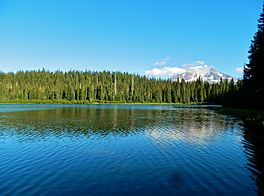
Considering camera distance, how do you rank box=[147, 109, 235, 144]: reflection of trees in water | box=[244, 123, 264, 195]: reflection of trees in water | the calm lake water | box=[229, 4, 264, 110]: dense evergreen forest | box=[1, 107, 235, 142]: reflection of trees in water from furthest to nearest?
1. box=[229, 4, 264, 110]: dense evergreen forest
2. box=[1, 107, 235, 142]: reflection of trees in water
3. box=[147, 109, 235, 144]: reflection of trees in water
4. box=[244, 123, 264, 195]: reflection of trees in water
5. the calm lake water

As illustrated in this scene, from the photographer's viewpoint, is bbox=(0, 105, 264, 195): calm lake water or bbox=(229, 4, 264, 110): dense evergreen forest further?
bbox=(229, 4, 264, 110): dense evergreen forest

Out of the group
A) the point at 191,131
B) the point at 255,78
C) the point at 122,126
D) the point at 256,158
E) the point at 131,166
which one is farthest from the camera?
the point at 255,78

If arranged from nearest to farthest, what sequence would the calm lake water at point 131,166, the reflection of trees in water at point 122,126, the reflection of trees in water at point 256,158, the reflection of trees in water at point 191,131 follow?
the calm lake water at point 131,166 → the reflection of trees in water at point 256,158 → the reflection of trees in water at point 191,131 → the reflection of trees in water at point 122,126

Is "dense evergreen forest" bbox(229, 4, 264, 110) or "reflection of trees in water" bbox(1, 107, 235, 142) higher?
"dense evergreen forest" bbox(229, 4, 264, 110)

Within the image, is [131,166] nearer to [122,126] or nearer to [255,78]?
[122,126]

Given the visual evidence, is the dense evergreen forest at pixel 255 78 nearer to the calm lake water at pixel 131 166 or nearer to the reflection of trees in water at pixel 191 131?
the reflection of trees in water at pixel 191 131

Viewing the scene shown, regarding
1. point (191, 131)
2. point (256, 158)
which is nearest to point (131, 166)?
point (256, 158)

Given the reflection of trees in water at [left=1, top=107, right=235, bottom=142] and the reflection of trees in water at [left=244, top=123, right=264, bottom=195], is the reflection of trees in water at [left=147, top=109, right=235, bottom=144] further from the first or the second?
the reflection of trees in water at [left=244, top=123, right=264, bottom=195]

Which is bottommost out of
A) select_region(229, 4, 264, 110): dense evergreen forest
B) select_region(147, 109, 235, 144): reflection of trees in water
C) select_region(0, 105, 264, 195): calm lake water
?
select_region(0, 105, 264, 195): calm lake water

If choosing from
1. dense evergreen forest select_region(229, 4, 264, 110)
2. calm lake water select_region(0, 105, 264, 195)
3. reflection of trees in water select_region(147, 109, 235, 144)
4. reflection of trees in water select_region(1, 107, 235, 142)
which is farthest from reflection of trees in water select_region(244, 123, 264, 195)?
dense evergreen forest select_region(229, 4, 264, 110)

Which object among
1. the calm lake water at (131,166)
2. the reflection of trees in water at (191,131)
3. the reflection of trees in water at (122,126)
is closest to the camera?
the calm lake water at (131,166)

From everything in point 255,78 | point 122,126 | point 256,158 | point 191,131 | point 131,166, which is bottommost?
point 131,166

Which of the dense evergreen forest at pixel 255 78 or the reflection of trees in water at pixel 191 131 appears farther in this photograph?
the dense evergreen forest at pixel 255 78

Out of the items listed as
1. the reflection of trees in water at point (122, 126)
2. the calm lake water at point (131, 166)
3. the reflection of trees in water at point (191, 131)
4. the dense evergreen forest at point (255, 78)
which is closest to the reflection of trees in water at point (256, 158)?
the calm lake water at point (131, 166)
